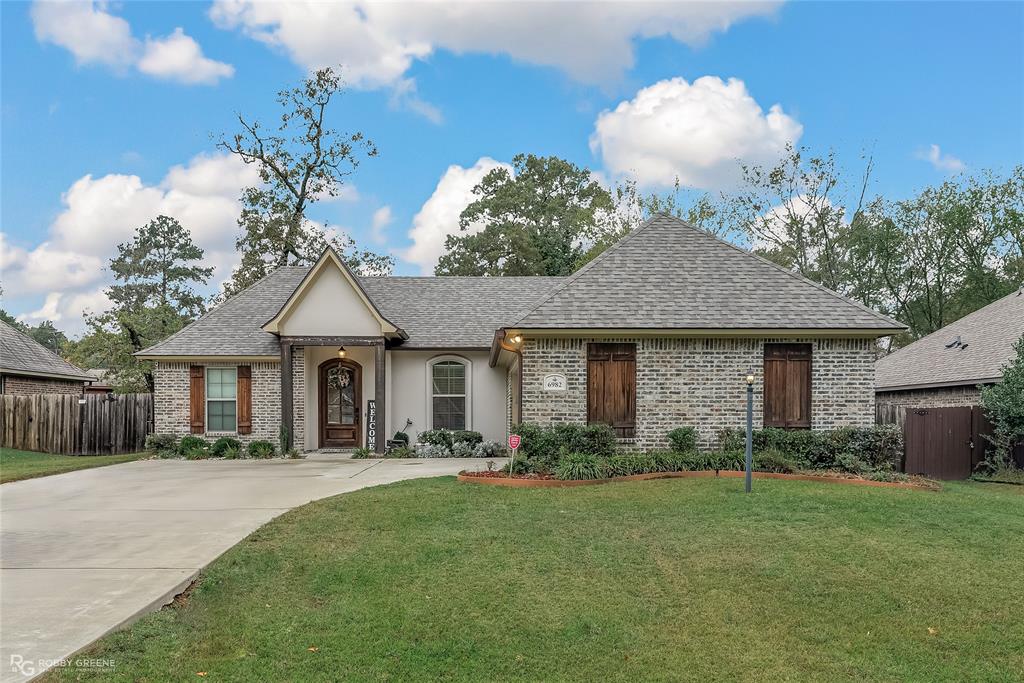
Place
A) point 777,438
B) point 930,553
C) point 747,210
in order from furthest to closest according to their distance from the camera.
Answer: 1. point 747,210
2. point 777,438
3. point 930,553

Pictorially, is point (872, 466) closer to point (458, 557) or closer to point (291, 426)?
point (458, 557)

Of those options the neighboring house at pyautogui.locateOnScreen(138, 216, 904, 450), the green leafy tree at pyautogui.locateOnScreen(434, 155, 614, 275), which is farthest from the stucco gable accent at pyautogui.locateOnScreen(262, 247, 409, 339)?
the green leafy tree at pyautogui.locateOnScreen(434, 155, 614, 275)

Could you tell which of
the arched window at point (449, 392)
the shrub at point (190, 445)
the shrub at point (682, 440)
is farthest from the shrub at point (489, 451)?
the shrub at point (190, 445)

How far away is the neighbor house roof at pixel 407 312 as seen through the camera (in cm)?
1731

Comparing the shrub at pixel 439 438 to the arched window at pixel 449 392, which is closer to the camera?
the shrub at pixel 439 438

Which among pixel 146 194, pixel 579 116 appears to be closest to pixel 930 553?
pixel 579 116

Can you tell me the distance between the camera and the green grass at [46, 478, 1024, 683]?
4258mm

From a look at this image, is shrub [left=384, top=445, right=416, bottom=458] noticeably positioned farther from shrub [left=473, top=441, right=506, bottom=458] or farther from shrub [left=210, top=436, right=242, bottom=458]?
A: shrub [left=210, top=436, right=242, bottom=458]

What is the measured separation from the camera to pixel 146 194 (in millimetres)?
25453

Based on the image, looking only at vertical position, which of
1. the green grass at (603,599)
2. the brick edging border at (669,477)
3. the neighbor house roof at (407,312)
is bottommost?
the brick edging border at (669,477)

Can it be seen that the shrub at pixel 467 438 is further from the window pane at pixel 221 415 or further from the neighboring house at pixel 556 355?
the window pane at pixel 221 415

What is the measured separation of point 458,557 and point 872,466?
30.7 feet

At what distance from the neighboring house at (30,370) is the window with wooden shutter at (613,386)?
18994mm

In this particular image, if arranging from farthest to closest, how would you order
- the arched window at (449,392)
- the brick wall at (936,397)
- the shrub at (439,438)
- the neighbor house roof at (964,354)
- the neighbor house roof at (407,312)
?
the arched window at (449,392) → the neighbor house roof at (407,312) → the shrub at (439,438) → the neighbor house roof at (964,354) → the brick wall at (936,397)
